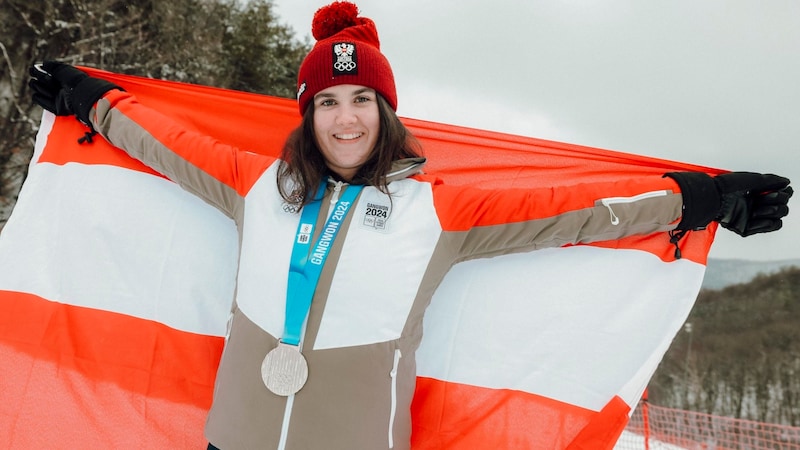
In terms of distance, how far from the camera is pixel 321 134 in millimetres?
1879

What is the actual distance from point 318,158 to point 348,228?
37cm

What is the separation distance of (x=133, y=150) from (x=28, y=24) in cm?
1027

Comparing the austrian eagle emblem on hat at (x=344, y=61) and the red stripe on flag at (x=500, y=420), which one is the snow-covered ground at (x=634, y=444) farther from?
the austrian eagle emblem on hat at (x=344, y=61)

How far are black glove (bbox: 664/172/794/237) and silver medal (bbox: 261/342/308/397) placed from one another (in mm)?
1499

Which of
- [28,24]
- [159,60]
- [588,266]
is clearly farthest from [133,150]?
[159,60]

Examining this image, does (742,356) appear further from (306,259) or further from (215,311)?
(306,259)

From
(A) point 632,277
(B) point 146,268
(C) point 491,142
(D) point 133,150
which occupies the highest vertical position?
(C) point 491,142

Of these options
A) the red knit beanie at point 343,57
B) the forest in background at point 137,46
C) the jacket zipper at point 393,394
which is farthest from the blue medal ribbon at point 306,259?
the forest in background at point 137,46

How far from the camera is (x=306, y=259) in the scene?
1648mm

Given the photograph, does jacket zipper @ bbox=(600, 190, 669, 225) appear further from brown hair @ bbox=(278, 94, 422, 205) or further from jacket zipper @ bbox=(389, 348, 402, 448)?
jacket zipper @ bbox=(389, 348, 402, 448)

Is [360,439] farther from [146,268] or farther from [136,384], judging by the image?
[146,268]

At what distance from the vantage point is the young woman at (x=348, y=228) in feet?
5.17

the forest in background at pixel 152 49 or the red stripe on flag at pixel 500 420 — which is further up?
the forest in background at pixel 152 49

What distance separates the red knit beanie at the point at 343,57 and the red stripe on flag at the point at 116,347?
1230 millimetres
